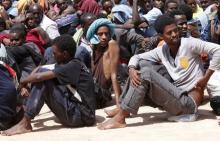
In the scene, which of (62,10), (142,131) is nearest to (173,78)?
(142,131)

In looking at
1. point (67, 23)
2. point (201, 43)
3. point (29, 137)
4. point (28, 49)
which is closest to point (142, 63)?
point (201, 43)

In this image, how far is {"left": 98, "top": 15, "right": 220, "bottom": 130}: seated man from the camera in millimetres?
4723

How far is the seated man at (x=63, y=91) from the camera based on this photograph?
478 cm

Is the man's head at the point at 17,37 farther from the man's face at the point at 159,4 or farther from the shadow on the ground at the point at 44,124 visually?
the man's face at the point at 159,4

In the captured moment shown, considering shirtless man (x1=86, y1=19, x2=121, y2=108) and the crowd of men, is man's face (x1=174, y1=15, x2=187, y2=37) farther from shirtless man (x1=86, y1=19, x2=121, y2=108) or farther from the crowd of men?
shirtless man (x1=86, y1=19, x2=121, y2=108)

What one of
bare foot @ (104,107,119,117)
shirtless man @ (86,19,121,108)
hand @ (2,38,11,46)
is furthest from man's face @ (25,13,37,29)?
bare foot @ (104,107,119,117)

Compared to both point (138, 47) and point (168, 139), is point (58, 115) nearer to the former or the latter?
point (168, 139)

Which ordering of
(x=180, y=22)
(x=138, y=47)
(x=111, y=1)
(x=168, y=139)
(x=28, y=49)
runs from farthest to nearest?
(x=111, y=1), (x=138, y=47), (x=28, y=49), (x=180, y=22), (x=168, y=139)

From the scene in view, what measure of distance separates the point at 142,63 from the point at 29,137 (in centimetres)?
137

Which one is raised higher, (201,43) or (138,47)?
(201,43)

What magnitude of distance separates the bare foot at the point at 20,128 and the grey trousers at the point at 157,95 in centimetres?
98

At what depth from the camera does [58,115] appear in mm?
5008

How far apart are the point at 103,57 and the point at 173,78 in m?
1.08

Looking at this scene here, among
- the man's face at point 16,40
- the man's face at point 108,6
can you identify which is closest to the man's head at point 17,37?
the man's face at point 16,40
